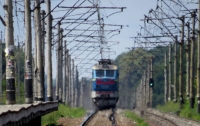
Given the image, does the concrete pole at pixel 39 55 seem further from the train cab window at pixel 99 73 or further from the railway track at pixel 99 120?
the train cab window at pixel 99 73

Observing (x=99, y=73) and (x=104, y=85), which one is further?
(x=99, y=73)

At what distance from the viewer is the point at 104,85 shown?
6144 centimetres

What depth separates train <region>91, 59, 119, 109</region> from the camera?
61219 mm

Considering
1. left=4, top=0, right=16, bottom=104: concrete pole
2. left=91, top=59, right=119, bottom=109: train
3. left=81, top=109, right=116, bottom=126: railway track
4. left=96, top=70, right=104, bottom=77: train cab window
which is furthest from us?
left=96, top=70, right=104, bottom=77: train cab window

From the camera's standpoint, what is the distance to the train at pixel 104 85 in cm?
6122

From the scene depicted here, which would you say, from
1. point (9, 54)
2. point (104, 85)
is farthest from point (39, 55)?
point (104, 85)

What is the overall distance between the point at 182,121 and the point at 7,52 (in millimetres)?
14723

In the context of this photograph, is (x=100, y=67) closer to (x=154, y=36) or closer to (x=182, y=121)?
(x=154, y=36)

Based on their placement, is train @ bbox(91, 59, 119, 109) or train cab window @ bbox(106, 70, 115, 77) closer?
train @ bbox(91, 59, 119, 109)

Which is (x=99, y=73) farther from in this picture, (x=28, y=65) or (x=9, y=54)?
(x=9, y=54)

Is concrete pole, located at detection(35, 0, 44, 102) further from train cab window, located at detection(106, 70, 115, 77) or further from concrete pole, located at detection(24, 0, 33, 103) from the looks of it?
train cab window, located at detection(106, 70, 115, 77)

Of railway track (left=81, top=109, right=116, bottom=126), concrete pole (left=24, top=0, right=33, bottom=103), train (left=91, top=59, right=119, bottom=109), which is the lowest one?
railway track (left=81, top=109, right=116, bottom=126)

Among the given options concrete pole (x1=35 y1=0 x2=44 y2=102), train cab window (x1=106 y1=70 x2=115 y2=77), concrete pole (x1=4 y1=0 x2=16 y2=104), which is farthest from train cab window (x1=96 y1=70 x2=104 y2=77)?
concrete pole (x1=4 y1=0 x2=16 y2=104)

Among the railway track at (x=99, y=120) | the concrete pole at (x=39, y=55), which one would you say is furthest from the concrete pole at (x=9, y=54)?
the concrete pole at (x=39, y=55)
